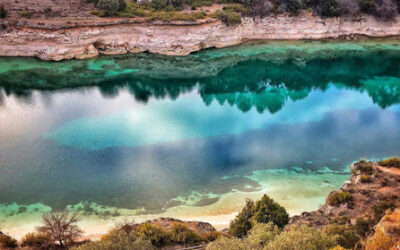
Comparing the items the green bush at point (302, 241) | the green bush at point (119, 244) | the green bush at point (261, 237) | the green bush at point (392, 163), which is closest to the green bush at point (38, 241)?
the green bush at point (119, 244)

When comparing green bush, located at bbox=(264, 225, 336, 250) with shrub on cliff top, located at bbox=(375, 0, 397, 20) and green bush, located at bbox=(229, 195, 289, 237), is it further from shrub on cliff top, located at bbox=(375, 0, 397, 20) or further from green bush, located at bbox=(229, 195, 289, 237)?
shrub on cliff top, located at bbox=(375, 0, 397, 20)

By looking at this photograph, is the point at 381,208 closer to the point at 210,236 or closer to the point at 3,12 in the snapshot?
the point at 210,236

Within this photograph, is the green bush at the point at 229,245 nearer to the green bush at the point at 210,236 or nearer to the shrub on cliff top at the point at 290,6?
the green bush at the point at 210,236

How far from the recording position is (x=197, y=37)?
45438 millimetres

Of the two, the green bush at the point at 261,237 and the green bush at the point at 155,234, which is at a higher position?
the green bush at the point at 261,237

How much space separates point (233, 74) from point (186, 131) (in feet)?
47.0

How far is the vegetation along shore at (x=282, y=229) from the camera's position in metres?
12.9

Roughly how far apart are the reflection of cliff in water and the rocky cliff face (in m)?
1.43

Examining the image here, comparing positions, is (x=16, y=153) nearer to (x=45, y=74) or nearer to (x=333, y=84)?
(x=45, y=74)

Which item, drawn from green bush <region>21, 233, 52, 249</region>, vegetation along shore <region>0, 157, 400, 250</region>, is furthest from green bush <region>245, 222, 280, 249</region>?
green bush <region>21, 233, 52, 249</region>

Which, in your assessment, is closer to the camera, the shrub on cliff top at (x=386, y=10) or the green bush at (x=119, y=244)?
the green bush at (x=119, y=244)

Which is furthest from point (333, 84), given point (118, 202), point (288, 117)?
point (118, 202)

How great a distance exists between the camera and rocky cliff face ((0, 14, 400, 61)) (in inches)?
1617

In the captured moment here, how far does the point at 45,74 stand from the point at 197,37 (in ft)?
60.3
